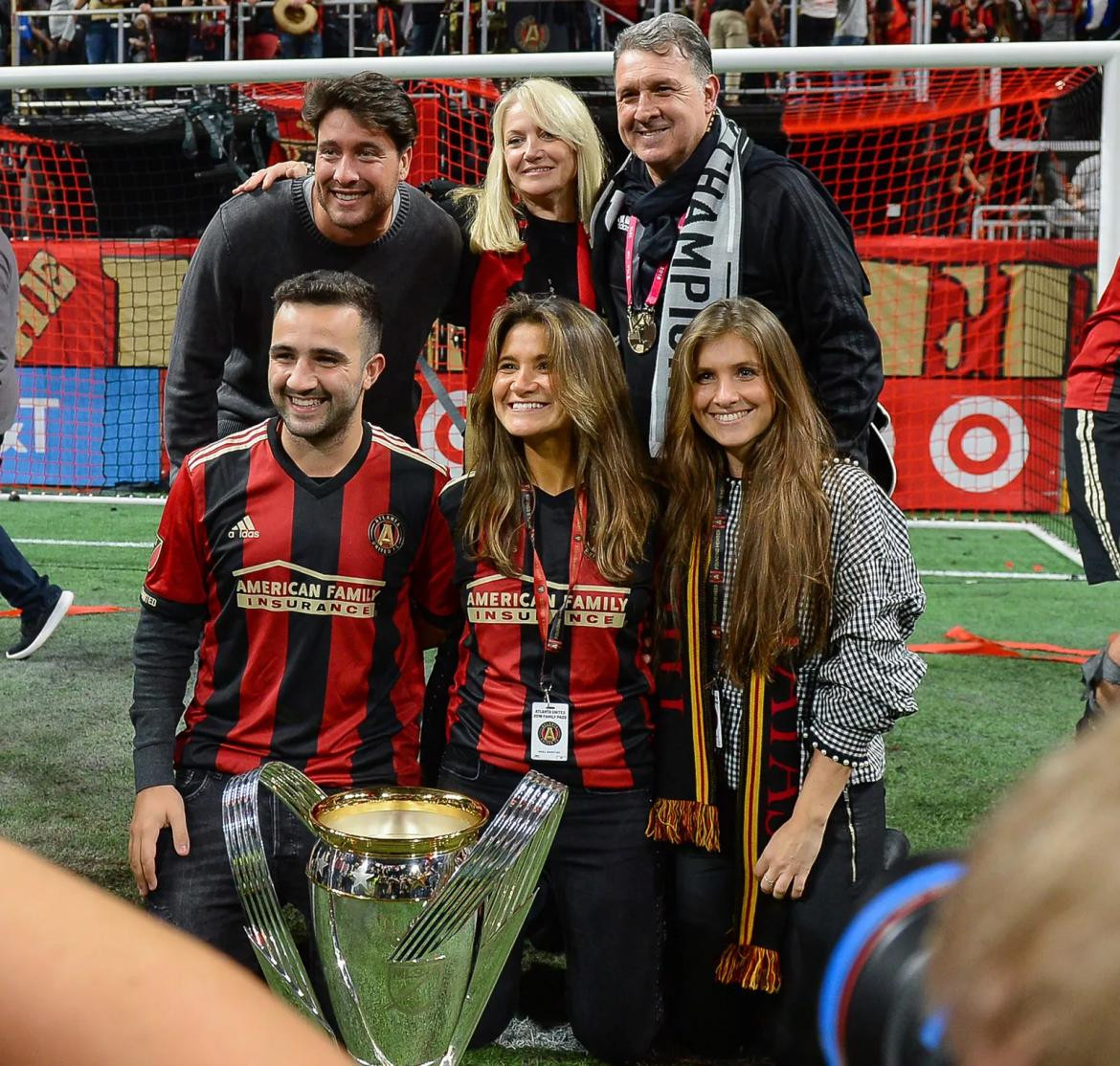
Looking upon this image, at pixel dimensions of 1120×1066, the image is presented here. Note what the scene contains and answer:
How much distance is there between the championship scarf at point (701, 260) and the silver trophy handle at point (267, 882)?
3.22 ft

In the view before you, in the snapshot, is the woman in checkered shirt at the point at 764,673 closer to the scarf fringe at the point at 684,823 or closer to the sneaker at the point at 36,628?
the scarf fringe at the point at 684,823

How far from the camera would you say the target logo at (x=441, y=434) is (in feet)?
24.2

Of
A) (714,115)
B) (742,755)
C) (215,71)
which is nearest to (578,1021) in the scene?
(742,755)

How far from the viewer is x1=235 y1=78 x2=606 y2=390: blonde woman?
2643 millimetres

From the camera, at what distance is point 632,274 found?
2.57 meters

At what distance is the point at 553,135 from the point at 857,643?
3.84ft

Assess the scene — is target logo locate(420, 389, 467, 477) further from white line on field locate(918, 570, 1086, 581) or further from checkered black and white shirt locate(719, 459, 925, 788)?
checkered black and white shirt locate(719, 459, 925, 788)

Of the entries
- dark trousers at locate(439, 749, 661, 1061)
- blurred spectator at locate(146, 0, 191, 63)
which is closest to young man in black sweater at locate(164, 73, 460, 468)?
dark trousers at locate(439, 749, 661, 1061)

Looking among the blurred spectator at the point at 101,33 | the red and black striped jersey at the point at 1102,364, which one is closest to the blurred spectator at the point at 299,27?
the blurred spectator at the point at 101,33

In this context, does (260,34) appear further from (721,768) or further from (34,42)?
(721,768)

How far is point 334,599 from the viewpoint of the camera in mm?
2279

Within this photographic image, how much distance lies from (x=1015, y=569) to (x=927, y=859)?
259 inches

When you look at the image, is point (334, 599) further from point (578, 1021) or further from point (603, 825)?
point (578, 1021)

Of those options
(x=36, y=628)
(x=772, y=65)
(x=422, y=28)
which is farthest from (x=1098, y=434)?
(x=422, y=28)
